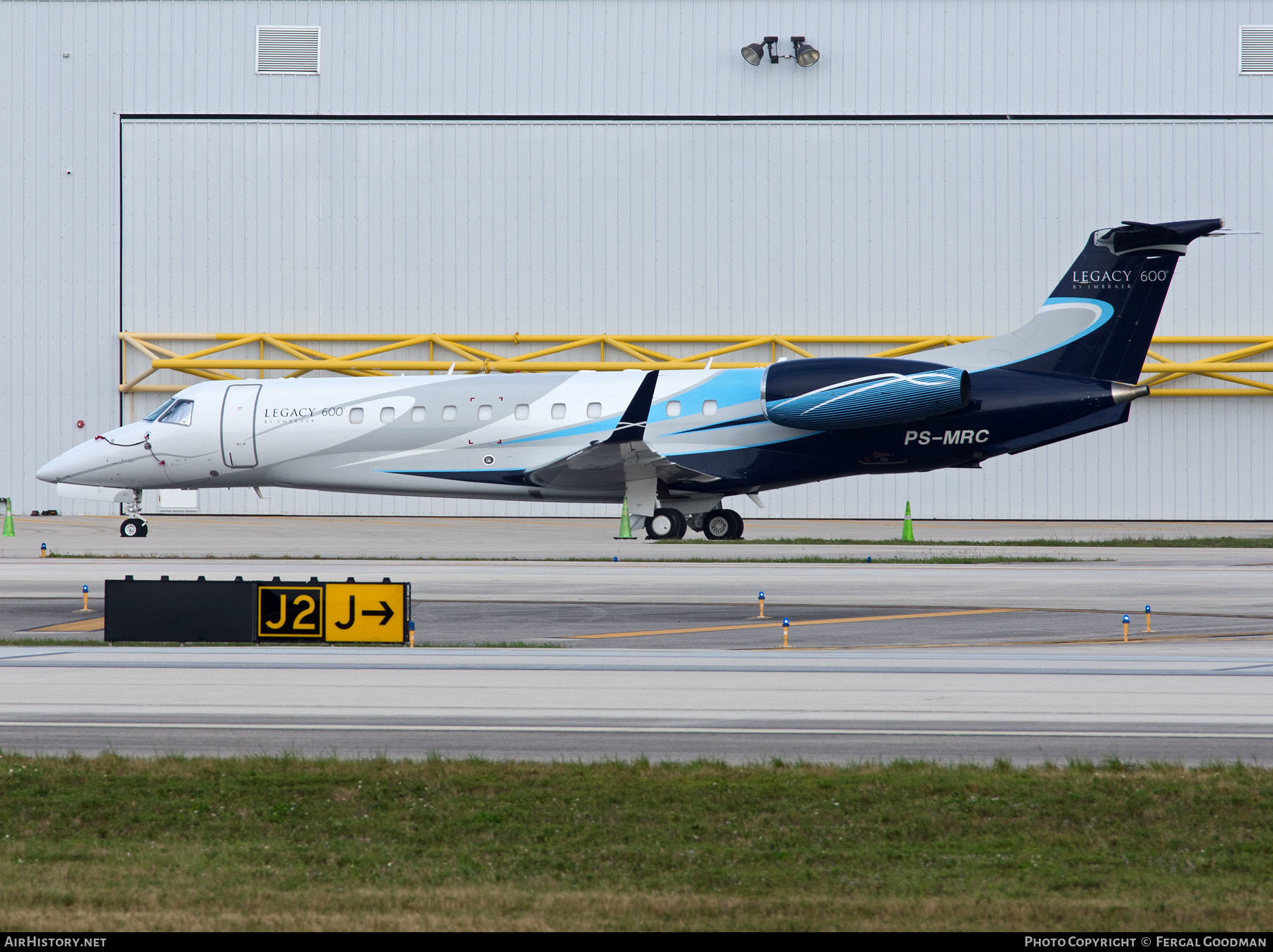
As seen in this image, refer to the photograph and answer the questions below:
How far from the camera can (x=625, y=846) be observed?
691cm

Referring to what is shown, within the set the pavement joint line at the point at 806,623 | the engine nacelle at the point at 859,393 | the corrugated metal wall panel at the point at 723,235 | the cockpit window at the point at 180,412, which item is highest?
the corrugated metal wall panel at the point at 723,235

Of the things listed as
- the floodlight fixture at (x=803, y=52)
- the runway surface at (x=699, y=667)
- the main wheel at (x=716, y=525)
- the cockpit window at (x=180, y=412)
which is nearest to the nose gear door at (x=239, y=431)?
the cockpit window at (x=180, y=412)

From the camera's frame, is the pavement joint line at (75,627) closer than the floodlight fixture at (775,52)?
Yes

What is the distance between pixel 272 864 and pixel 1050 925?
390 cm

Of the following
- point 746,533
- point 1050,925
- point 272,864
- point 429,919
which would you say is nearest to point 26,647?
point 272,864

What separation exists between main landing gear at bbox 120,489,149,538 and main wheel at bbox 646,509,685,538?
1204 cm

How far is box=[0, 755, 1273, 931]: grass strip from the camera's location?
575 centimetres

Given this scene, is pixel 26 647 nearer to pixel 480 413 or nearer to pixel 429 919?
pixel 429 919

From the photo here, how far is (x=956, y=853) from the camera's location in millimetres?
6754

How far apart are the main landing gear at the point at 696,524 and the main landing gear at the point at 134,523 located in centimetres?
1199

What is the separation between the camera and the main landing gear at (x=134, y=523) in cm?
2944

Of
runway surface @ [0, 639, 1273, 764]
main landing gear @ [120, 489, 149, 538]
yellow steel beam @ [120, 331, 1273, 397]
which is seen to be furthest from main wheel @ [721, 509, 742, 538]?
runway surface @ [0, 639, 1273, 764]

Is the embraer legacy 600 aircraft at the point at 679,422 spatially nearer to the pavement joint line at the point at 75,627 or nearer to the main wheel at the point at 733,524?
the main wheel at the point at 733,524

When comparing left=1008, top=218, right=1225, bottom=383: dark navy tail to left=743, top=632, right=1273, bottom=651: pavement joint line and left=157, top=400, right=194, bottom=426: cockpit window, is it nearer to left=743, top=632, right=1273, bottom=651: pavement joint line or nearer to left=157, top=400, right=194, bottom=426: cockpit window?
left=743, top=632, right=1273, bottom=651: pavement joint line
